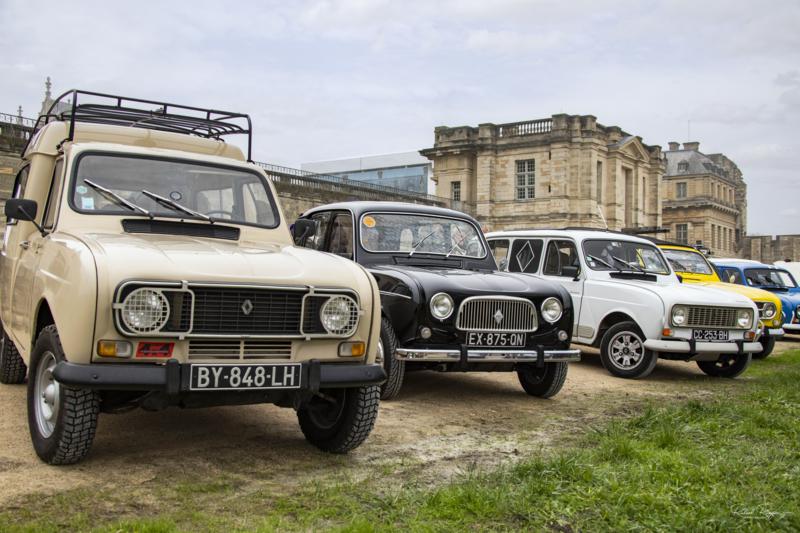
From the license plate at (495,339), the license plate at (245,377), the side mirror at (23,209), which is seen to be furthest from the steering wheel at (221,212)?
the license plate at (495,339)

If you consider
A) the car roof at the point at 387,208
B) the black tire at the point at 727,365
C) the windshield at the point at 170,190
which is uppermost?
the car roof at the point at 387,208

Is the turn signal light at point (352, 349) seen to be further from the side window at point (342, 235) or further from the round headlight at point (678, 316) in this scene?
the round headlight at point (678, 316)

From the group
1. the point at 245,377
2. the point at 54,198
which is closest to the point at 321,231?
the point at 54,198

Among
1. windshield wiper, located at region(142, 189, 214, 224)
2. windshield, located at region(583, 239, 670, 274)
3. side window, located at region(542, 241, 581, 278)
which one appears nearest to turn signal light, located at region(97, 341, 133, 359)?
windshield wiper, located at region(142, 189, 214, 224)

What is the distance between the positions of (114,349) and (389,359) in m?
3.29

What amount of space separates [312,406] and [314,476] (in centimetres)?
93

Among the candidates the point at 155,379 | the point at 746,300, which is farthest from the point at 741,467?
the point at 746,300

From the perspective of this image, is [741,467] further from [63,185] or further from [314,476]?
[63,185]

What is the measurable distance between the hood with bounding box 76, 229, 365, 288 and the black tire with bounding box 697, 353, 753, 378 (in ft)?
24.7

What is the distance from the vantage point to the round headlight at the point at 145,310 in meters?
4.35

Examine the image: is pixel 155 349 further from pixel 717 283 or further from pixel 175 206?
pixel 717 283

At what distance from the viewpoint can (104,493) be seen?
4.26 metres

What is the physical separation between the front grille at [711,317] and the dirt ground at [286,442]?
6.23ft

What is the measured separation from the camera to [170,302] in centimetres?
445
